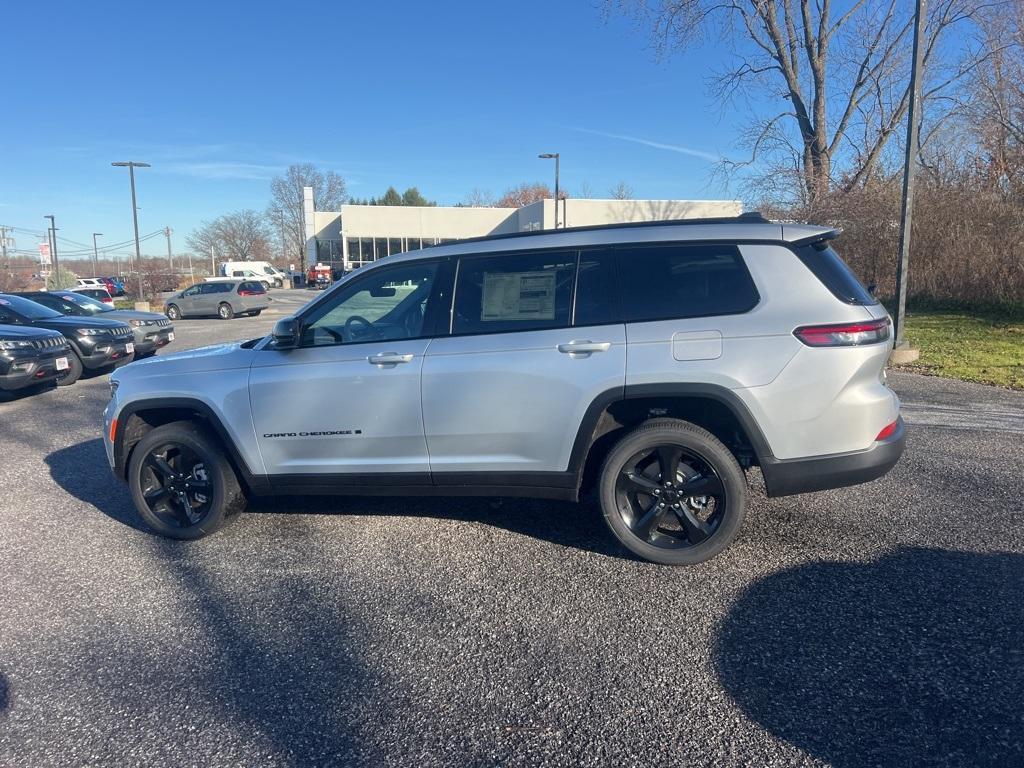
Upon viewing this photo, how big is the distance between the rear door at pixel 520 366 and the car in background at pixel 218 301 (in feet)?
88.5

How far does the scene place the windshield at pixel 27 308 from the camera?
12156 millimetres

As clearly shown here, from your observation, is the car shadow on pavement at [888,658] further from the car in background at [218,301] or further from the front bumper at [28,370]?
the car in background at [218,301]

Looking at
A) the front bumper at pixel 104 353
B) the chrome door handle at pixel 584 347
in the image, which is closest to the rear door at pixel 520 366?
the chrome door handle at pixel 584 347

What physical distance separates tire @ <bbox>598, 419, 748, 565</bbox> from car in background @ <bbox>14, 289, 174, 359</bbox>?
40.4 ft

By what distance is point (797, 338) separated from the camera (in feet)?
11.7

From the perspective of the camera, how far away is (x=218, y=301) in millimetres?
28453

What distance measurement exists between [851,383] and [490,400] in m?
1.94

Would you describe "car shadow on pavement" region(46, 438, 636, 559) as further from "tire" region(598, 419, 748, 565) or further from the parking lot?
"tire" region(598, 419, 748, 565)

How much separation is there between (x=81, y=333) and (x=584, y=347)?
10910 mm

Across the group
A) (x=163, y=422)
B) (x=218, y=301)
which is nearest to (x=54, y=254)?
(x=218, y=301)

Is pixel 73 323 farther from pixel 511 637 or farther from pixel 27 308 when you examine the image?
pixel 511 637

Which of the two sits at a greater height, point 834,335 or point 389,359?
point 834,335

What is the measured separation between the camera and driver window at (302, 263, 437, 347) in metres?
4.24

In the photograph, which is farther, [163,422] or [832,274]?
[163,422]
